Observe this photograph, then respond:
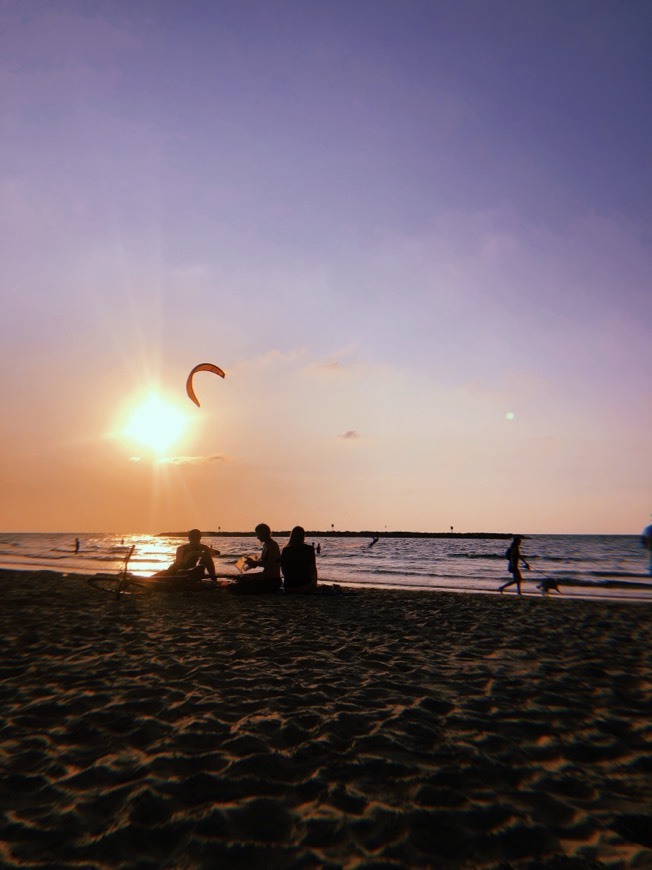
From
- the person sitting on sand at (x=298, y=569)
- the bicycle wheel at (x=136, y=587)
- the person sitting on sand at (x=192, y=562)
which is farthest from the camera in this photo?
the person sitting on sand at (x=298, y=569)

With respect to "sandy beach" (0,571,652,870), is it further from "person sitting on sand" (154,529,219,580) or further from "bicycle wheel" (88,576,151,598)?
"person sitting on sand" (154,529,219,580)

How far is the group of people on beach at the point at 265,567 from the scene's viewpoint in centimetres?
1327

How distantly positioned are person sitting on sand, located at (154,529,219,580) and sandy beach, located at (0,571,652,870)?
17.6 ft

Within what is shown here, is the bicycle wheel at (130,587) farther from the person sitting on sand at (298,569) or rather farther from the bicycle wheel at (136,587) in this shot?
the person sitting on sand at (298,569)

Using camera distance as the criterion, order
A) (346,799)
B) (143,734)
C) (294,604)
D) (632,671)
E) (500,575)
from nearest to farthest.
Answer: (346,799)
(143,734)
(632,671)
(294,604)
(500,575)

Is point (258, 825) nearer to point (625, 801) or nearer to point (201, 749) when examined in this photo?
point (201, 749)

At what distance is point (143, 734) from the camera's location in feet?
13.4

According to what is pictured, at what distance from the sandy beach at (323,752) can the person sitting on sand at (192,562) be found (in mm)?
5350

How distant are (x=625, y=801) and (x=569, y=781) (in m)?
0.35

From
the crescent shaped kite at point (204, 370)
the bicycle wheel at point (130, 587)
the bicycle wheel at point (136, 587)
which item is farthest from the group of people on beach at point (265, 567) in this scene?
the crescent shaped kite at point (204, 370)

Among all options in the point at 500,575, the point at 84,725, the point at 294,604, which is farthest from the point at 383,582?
the point at 84,725

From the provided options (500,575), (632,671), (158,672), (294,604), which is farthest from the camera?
Result: (500,575)

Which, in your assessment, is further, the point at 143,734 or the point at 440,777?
the point at 143,734

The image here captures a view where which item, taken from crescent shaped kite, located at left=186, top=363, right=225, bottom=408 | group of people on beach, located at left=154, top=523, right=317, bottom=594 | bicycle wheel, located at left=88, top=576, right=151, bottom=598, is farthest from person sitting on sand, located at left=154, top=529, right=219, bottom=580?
crescent shaped kite, located at left=186, top=363, right=225, bottom=408
